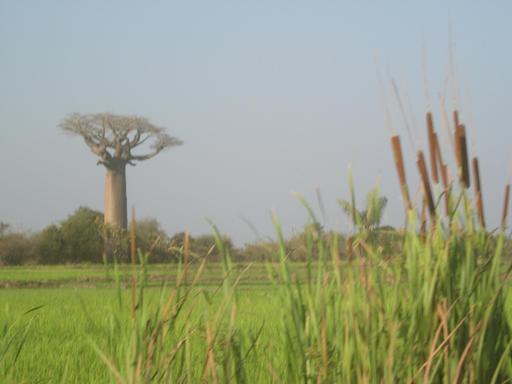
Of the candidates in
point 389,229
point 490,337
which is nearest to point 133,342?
point 389,229

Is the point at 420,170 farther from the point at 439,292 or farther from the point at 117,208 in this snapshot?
the point at 117,208

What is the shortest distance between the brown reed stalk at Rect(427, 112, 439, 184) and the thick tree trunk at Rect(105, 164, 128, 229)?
87.9 ft

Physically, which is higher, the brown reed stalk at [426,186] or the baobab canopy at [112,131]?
the baobab canopy at [112,131]

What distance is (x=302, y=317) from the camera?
199cm

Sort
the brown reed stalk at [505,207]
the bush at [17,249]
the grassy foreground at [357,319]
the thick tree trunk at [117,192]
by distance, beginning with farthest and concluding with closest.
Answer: the thick tree trunk at [117,192] < the bush at [17,249] < the brown reed stalk at [505,207] < the grassy foreground at [357,319]

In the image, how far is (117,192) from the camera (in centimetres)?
2891

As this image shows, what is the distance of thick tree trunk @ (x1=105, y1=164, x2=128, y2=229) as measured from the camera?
93.6 ft

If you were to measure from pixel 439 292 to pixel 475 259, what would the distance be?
0.20 meters

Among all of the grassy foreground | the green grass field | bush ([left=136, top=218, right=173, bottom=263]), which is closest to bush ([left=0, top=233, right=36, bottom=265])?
bush ([left=136, top=218, right=173, bottom=263])

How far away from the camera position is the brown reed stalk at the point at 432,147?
2.19 meters

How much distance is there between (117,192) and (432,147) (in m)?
27.4

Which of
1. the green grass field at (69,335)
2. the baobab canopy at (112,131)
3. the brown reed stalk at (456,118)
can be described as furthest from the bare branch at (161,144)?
the brown reed stalk at (456,118)

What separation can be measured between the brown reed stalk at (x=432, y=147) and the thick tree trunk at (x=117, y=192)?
Result: 26.8 metres

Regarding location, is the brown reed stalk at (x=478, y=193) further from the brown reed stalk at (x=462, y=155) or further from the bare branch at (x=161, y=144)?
the bare branch at (x=161, y=144)
